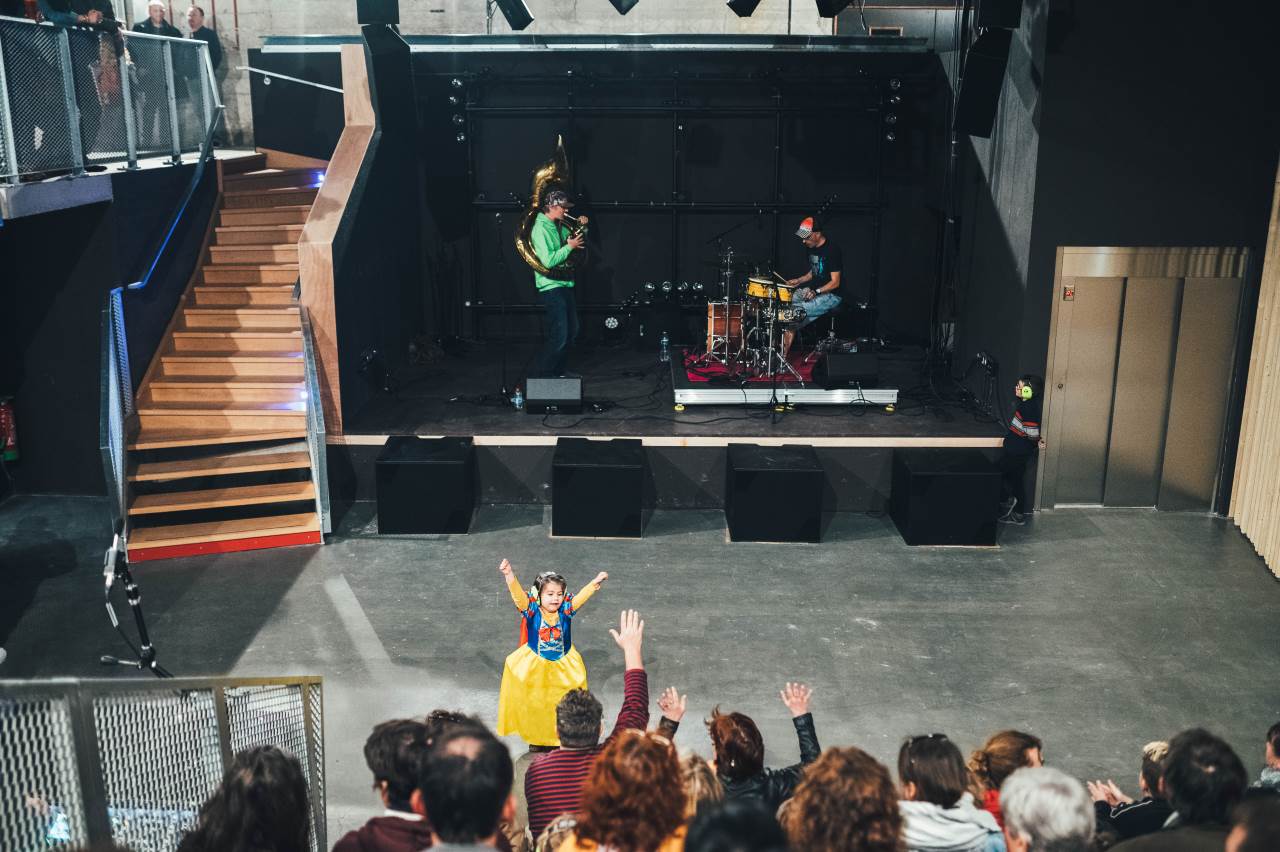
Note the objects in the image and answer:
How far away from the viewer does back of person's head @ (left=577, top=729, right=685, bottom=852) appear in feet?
11.5

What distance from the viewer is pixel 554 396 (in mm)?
11078

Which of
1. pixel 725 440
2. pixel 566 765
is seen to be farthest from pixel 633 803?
pixel 725 440

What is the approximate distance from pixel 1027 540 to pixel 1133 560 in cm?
82

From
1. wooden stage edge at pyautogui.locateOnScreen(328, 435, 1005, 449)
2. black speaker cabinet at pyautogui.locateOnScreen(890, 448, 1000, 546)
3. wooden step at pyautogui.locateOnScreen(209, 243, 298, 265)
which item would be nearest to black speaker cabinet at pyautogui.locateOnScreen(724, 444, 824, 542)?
wooden stage edge at pyautogui.locateOnScreen(328, 435, 1005, 449)

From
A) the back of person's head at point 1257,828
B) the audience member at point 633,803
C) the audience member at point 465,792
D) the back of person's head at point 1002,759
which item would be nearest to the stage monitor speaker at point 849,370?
the back of person's head at point 1002,759

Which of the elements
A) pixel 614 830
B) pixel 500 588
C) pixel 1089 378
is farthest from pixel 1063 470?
pixel 614 830

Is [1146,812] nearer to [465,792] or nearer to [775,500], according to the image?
[465,792]

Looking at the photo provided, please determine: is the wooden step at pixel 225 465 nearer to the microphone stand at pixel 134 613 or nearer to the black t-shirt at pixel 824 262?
the microphone stand at pixel 134 613

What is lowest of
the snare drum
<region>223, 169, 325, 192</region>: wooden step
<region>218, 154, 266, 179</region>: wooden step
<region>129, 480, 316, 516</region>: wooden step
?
<region>129, 480, 316, 516</region>: wooden step

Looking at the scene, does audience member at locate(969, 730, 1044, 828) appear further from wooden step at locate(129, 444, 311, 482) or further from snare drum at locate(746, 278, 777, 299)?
snare drum at locate(746, 278, 777, 299)

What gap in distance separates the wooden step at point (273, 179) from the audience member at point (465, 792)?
32.7 ft

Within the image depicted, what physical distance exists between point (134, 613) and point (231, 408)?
3.52 m

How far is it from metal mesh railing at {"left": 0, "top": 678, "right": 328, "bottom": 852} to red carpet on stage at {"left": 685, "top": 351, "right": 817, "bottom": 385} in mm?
7207

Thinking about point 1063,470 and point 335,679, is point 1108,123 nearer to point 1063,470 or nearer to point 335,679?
point 1063,470
